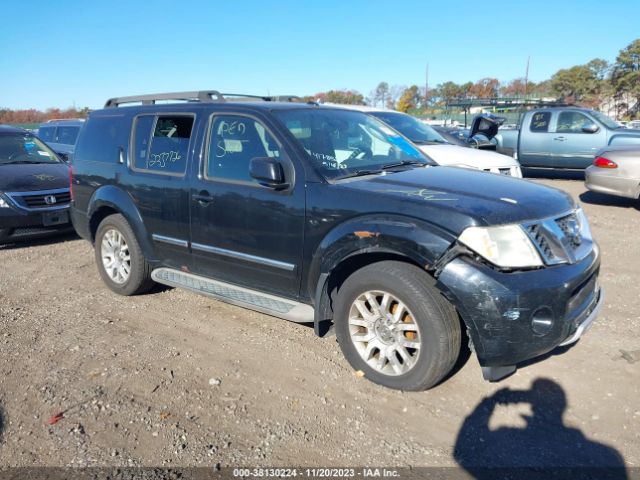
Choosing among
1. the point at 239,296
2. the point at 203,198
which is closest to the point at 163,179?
the point at 203,198

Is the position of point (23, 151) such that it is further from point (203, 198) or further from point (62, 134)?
point (203, 198)

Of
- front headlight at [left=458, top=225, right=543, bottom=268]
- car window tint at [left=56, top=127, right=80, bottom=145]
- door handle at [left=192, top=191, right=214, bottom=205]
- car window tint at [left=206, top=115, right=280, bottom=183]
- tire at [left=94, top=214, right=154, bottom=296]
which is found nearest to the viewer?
front headlight at [left=458, top=225, right=543, bottom=268]

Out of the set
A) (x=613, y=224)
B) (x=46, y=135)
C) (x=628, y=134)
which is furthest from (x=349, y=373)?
(x=46, y=135)

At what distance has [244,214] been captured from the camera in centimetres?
416

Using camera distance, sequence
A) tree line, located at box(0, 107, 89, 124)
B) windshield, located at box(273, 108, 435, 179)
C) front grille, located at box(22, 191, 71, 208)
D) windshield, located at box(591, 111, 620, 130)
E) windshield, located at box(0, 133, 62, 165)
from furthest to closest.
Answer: tree line, located at box(0, 107, 89, 124), windshield, located at box(591, 111, 620, 130), windshield, located at box(0, 133, 62, 165), front grille, located at box(22, 191, 71, 208), windshield, located at box(273, 108, 435, 179)

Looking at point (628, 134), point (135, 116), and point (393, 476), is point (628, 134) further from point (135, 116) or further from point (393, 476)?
point (393, 476)

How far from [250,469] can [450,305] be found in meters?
1.48

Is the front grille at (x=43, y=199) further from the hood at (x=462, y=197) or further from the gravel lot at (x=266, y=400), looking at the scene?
the hood at (x=462, y=197)

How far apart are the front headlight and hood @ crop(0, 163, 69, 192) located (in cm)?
681

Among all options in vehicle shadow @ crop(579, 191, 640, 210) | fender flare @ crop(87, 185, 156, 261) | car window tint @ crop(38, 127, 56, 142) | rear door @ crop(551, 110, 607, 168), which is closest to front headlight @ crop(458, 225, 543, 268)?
fender flare @ crop(87, 185, 156, 261)

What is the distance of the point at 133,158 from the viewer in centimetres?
515

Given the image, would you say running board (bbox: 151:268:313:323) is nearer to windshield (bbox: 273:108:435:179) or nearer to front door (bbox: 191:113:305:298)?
front door (bbox: 191:113:305:298)

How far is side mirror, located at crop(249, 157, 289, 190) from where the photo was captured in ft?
12.5

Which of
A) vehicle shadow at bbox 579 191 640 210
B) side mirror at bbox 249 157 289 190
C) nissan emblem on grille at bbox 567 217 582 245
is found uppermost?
side mirror at bbox 249 157 289 190
